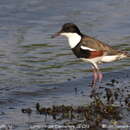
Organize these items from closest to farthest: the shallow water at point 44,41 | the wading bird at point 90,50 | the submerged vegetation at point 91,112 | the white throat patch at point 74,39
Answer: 1. the submerged vegetation at point 91,112
2. the shallow water at point 44,41
3. the wading bird at point 90,50
4. the white throat patch at point 74,39

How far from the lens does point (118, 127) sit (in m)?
8.34

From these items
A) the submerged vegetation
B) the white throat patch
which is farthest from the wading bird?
the submerged vegetation

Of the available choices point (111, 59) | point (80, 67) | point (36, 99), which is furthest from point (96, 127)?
point (80, 67)

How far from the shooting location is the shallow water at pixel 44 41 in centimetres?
1089

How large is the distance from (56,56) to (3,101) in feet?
9.63

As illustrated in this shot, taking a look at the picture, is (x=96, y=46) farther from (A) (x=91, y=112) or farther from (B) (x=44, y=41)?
(B) (x=44, y=41)

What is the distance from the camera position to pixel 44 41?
13.6 metres

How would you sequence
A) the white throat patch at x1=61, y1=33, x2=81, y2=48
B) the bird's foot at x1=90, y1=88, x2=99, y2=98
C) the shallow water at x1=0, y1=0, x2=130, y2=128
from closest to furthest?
the bird's foot at x1=90, y1=88, x2=99, y2=98 → the shallow water at x1=0, y1=0, x2=130, y2=128 → the white throat patch at x1=61, y1=33, x2=81, y2=48

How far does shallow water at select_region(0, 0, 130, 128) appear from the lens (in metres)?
10.9

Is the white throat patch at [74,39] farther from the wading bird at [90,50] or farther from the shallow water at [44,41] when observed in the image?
the shallow water at [44,41]

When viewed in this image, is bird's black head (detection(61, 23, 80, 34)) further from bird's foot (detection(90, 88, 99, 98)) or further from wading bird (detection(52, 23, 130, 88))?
bird's foot (detection(90, 88, 99, 98))

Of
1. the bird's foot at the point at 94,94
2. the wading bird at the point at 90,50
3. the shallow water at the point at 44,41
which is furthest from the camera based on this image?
A: the wading bird at the point at 90,50

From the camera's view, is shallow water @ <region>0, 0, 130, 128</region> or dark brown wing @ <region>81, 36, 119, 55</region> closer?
shallow water @ <region>0, 0, 130, 128</region>

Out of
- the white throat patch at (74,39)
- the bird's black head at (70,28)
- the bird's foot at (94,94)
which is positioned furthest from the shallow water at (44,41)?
the bird's black head at (70,28)
